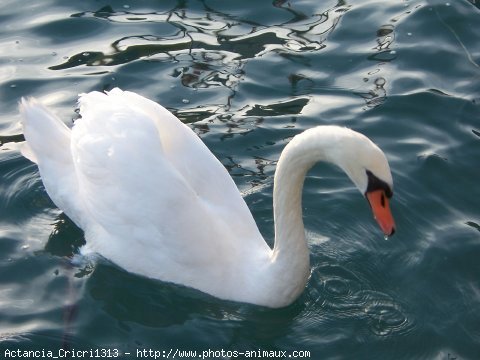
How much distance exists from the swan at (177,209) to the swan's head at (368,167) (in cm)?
34

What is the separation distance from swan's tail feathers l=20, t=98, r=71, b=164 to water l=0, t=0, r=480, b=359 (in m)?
0.55

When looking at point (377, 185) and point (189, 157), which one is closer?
point (377, 185)

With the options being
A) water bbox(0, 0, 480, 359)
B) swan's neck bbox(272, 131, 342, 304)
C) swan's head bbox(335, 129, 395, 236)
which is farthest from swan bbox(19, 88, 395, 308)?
swan's head bbox(335, 129, 395, 236)

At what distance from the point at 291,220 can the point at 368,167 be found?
0.82m

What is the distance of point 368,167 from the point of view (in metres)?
5.44

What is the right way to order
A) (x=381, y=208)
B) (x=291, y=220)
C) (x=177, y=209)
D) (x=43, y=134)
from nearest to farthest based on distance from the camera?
1. (x=381, y=208)
2. (x=291, y=220)
3. (x=177, y=209)
4. (x=43, y=134)

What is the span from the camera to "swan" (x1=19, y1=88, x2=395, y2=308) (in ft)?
20.2

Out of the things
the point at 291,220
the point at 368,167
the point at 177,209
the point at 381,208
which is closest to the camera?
the point at 368,167

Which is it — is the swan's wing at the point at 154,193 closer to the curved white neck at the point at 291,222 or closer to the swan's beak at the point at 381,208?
the curved white neck at the point at 291,222

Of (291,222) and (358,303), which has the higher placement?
(291,222)

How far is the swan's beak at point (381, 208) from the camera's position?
557cm

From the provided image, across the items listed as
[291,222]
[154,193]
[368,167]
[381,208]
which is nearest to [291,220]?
[291,222]

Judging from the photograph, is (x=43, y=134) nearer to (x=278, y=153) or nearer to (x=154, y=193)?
(x=154, y=193)

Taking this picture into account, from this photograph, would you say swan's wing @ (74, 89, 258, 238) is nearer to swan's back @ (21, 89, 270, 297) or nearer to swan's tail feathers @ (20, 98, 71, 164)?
swan's back @ (21, 89, 270, 297)
